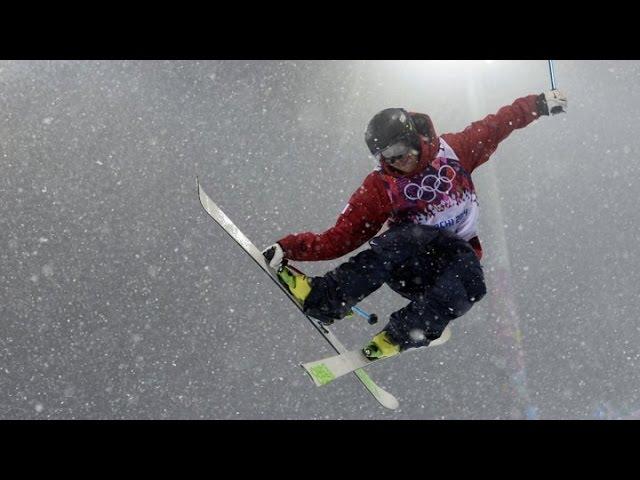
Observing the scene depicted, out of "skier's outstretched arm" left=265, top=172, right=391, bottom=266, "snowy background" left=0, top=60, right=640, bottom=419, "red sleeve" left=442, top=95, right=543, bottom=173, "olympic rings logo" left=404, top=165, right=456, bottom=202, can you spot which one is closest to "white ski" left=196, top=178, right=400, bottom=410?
"skier's outstretched arm" left=265, top=172, right=391, bottom=266

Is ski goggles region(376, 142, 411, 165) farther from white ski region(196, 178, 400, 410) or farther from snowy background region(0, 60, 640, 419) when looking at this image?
snowy background region(0, 60, 640, 419)

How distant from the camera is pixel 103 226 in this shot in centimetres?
648

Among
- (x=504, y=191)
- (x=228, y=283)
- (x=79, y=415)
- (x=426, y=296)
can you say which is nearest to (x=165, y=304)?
(x=228, y=283)

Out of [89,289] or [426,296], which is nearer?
[426,296]

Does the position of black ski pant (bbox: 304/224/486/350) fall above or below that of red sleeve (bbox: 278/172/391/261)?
below

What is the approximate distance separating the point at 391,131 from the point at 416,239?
42 centimetres

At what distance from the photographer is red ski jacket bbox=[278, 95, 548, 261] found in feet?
8.45

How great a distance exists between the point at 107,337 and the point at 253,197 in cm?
183

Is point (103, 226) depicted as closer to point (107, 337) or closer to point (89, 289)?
point (89, 289)

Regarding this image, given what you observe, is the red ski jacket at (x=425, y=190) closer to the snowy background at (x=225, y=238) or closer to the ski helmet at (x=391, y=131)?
the ski helmet at (x=391, y=131)

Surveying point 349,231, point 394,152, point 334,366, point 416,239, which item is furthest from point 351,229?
point 334,366

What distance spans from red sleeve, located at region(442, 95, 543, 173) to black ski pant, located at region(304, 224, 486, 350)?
0.31 m

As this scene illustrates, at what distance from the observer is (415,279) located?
8.91 ft

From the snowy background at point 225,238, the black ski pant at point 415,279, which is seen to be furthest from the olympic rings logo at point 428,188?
the snowy background at point 225,238
